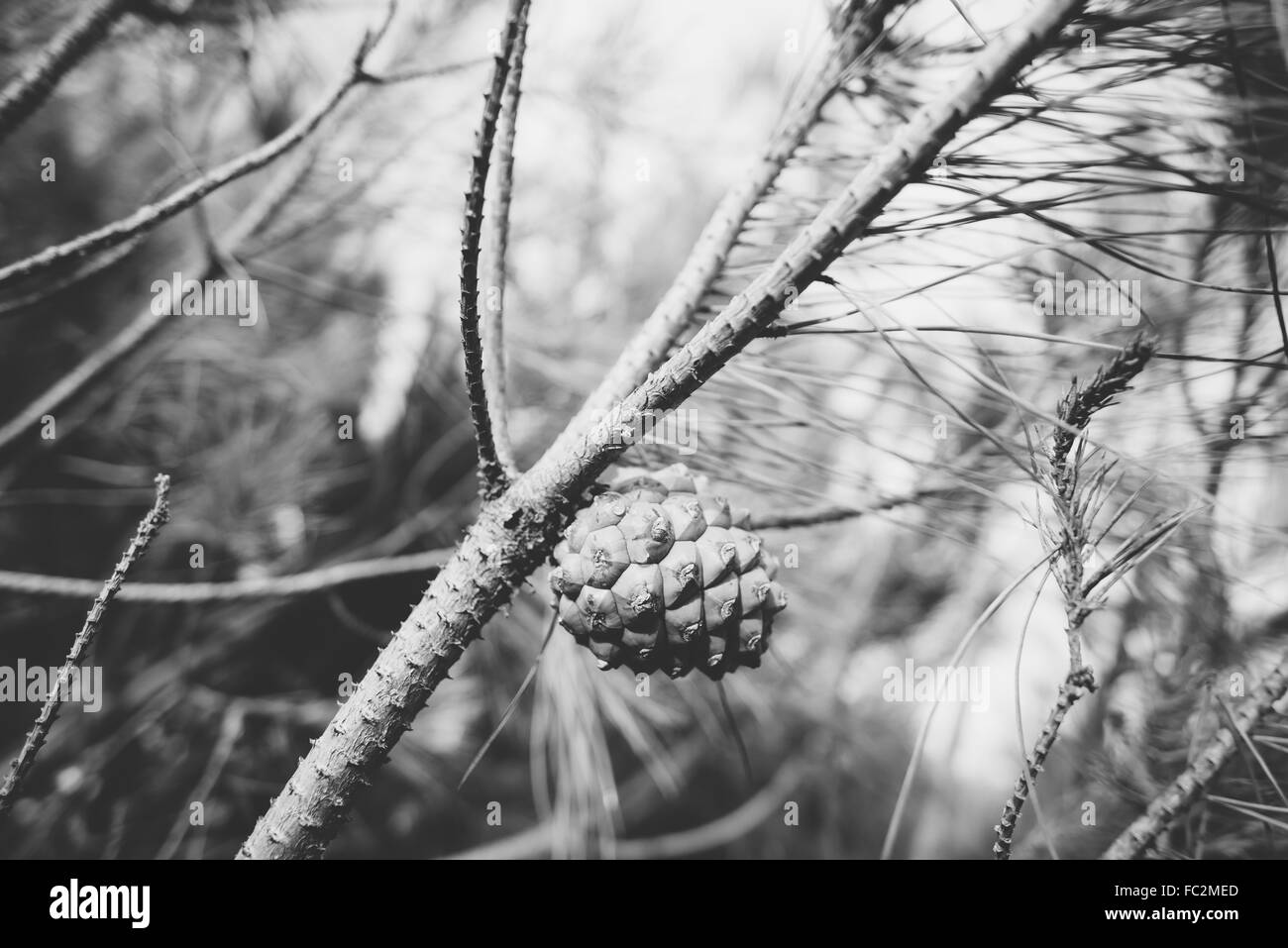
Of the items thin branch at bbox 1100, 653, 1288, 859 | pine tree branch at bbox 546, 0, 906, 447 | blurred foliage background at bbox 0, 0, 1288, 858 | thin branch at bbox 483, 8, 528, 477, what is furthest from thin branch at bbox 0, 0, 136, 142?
thin branch at bbox 1100, 653, 1288, 859

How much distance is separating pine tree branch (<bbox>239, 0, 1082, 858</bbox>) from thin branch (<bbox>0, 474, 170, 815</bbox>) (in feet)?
0.39

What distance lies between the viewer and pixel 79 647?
366mm

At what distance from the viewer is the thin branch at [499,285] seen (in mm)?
449

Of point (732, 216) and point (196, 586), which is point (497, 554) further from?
point (196, 586)

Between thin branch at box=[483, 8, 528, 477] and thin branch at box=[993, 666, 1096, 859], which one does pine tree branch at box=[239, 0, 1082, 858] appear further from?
thin branch at box=[993, 666, 1096, 859]

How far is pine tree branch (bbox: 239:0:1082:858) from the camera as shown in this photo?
0.34 meters

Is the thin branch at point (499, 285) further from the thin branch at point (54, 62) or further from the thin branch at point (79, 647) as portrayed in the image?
the thin branch at point (54, 62)

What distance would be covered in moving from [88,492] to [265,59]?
2.68 feet
